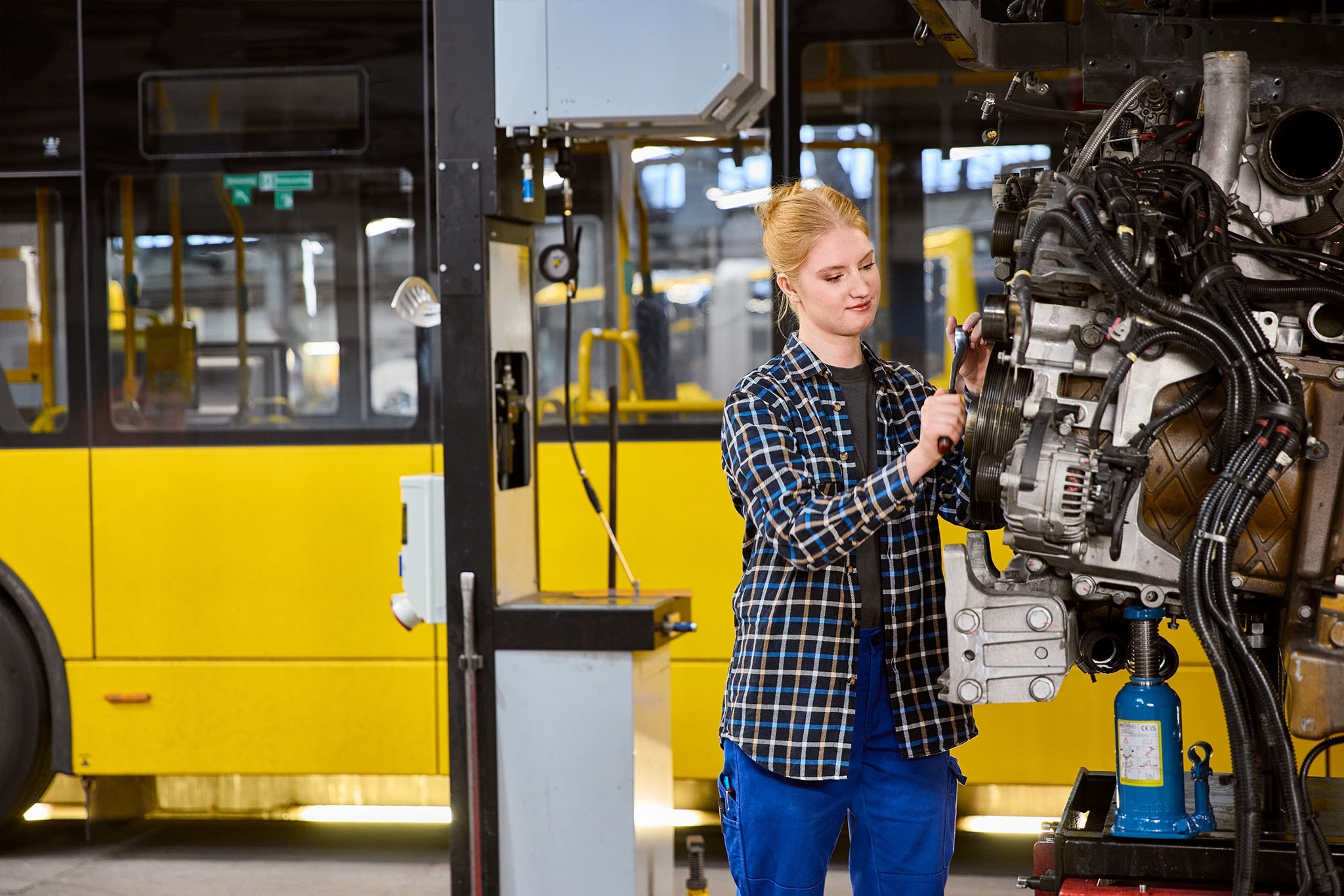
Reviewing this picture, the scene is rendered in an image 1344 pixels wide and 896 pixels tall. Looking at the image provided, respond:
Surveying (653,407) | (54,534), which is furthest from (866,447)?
(54,534)

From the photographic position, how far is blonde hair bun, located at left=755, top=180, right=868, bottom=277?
231 cm

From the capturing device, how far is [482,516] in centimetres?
301

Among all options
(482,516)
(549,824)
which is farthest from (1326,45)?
(549,824)

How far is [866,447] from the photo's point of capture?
236 cm

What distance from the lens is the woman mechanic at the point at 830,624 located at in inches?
87.8

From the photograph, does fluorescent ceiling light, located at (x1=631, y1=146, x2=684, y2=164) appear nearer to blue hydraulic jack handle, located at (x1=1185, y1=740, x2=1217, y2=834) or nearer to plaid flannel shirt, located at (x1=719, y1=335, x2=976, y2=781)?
plaid flannel shirt, located at (x1=719, y1=335, x2=976, y2=781)

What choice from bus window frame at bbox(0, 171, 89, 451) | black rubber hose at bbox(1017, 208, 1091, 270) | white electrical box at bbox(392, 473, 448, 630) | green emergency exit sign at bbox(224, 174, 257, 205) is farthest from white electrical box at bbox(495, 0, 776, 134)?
bus window frame at bbox(0, 171, 89, 451)

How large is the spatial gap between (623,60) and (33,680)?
3.24 metres

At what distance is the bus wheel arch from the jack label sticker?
3.86 meters

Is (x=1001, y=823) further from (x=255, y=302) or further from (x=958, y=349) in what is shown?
(x=255, y=302)

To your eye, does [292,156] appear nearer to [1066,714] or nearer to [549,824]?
[549,824]

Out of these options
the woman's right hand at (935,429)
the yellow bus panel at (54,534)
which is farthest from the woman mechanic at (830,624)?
the yellow bus panel at (54,534)

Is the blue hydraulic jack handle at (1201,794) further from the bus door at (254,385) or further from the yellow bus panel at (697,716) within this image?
the bus door at (254,385)

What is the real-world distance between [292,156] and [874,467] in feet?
9.87
